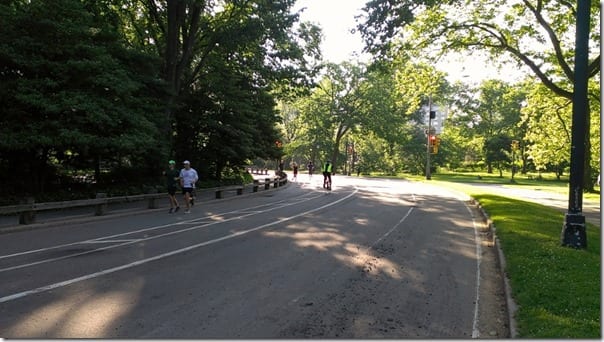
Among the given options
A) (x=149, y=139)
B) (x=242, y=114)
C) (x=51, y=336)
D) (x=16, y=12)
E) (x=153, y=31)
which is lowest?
(x=51, y=336)

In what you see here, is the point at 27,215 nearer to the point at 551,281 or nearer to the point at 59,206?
the point at 59,206

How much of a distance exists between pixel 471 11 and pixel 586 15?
13.7 meters

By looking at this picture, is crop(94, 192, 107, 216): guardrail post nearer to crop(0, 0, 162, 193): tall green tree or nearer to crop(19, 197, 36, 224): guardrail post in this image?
crop(0, 0, 162, 193): tall green tree

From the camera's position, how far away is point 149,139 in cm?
1562

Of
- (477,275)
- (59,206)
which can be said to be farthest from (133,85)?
(477,275)

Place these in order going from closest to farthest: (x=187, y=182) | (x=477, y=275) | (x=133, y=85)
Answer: (x=477, y=275) < (x=133, y=85) < (x=187, y=182)

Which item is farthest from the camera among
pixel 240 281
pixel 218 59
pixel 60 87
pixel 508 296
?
pixel 218 59

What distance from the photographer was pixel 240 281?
6859mm

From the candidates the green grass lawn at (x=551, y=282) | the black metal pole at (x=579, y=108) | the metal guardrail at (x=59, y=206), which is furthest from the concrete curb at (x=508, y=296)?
the metal guardrail at (x=59, y=206)

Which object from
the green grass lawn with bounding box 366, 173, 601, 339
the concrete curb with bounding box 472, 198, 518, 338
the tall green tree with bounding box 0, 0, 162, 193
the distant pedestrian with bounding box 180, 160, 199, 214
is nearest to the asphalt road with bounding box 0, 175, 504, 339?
the concrete curb with bounding box 472, 198, 518, 338

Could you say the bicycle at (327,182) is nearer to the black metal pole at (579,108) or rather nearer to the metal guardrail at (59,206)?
the metal guardrail at (59,206)

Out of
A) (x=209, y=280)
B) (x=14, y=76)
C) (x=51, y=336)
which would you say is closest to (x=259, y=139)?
(x=14, y=76)

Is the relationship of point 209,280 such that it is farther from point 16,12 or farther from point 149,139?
point 16,12

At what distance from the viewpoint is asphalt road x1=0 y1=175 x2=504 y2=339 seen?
16.6 ft
